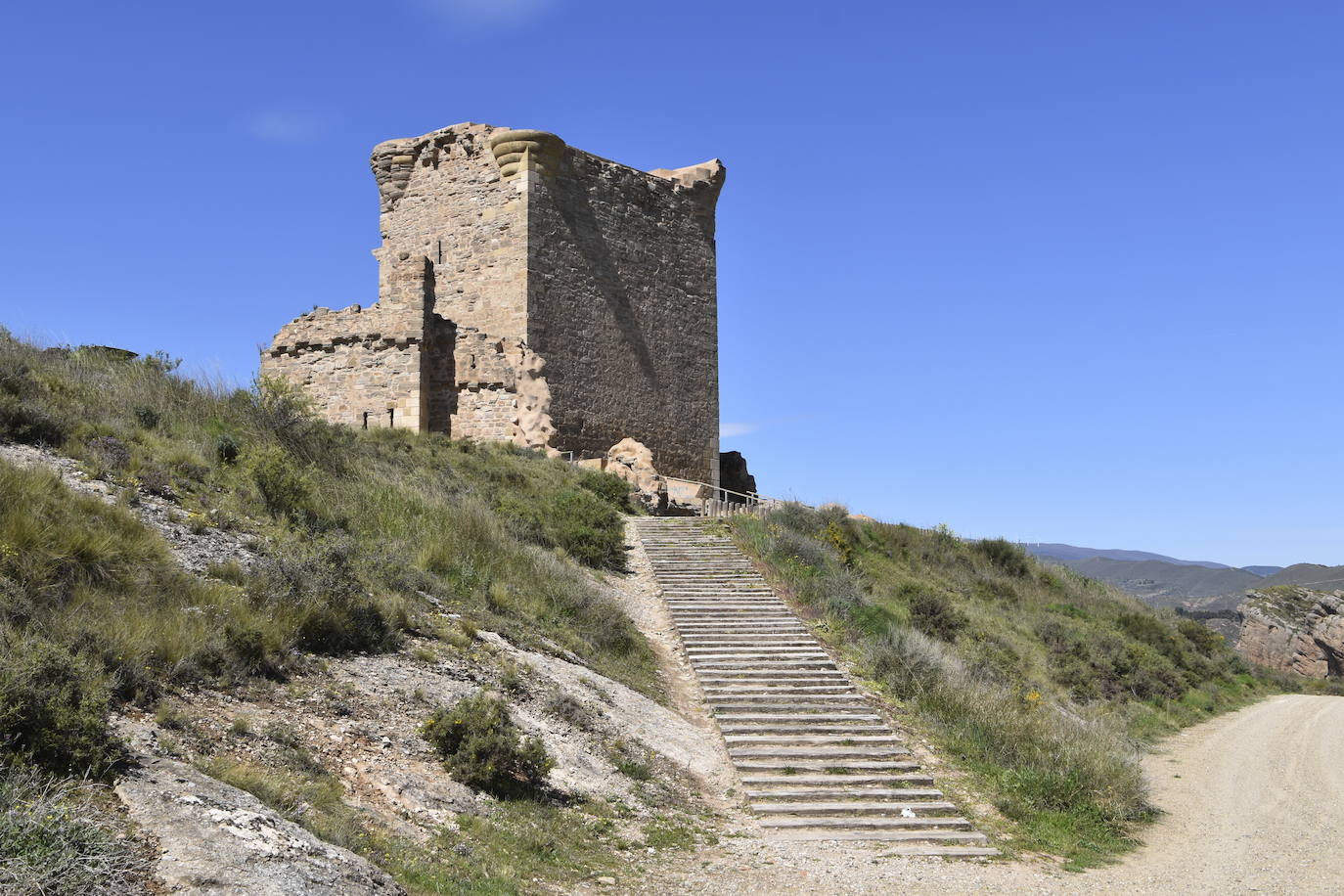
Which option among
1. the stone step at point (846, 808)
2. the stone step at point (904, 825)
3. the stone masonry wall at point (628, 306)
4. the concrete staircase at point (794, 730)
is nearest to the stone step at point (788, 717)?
the concrete staircase at point (794, 730)

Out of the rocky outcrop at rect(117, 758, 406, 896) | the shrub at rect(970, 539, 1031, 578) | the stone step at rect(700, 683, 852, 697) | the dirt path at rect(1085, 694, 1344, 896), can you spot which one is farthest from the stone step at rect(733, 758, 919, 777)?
the shrub at rect(970, 539, 1031, 578)

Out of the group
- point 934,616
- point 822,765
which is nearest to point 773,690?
point 822,765

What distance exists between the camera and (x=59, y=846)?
165 inches

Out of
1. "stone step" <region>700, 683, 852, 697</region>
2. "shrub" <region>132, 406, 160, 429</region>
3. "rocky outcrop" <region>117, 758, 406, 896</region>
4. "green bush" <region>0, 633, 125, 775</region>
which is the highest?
"shrub" <region>132, 406, 160, 429</region>

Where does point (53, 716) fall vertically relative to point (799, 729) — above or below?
above

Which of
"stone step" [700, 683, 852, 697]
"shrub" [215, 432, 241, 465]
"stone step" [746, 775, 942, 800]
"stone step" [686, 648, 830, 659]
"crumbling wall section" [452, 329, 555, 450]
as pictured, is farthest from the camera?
"crumbling wall section" [452, 329, 555, 450]

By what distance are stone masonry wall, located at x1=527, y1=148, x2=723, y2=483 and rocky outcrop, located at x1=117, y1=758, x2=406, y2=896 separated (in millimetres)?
17392

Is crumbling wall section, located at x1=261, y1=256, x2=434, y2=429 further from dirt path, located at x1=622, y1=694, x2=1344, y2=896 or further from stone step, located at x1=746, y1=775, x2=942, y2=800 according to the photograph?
dirt path, located at x1=622, y1=694, x2=1344, y2=896

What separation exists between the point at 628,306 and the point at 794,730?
52.5ft

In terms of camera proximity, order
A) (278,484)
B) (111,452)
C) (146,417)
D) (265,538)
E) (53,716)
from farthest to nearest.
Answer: (146,417)
(278,484)
(111,452)
(265,538)
(53,716)

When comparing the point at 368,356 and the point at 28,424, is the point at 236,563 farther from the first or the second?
the point at 368,356

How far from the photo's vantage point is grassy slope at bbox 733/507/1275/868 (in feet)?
32.7

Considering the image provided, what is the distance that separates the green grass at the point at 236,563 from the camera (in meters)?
6.12

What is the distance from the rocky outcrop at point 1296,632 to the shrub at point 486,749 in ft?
91.5
